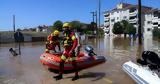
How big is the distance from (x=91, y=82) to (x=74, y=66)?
1.08 m

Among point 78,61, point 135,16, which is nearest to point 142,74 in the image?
point 78,61

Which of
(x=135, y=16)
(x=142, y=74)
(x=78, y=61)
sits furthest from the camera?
(x=135, y=16)

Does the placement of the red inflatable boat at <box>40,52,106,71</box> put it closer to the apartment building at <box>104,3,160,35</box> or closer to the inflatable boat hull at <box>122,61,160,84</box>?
the inflatable boat hull at <box>122,61,160,84</box>

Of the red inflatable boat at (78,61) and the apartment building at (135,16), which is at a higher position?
the apartment building at (135,16)

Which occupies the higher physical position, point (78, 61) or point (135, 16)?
point (135, 16)

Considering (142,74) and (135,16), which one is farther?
(135,16)

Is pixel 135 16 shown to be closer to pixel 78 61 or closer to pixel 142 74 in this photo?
pixel 78 61

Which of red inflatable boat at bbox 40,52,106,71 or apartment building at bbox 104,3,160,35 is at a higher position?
apartment building at bbox 104,3,160,35

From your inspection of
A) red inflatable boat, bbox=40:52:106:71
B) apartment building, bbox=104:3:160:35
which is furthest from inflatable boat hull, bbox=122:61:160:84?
apartment building, bbox=104:3:160:35

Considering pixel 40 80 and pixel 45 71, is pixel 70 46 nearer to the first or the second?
pixel 40 80

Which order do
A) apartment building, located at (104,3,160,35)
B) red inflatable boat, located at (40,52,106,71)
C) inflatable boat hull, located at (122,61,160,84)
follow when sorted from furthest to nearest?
apartment building, located at (104,3,160,35) < red inflatable boat, located at (40,52,106,71) < inflatable boat hull, located at (122,61,160,84)

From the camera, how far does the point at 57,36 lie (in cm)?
1457

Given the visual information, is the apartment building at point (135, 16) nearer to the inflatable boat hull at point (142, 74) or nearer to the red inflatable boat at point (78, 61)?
the red inflatable boat at point (78, 61)

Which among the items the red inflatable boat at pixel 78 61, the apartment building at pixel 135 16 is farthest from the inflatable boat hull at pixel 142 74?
the apartment building at pixel 135 16
